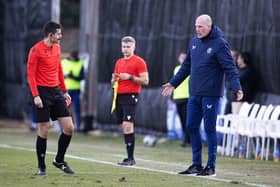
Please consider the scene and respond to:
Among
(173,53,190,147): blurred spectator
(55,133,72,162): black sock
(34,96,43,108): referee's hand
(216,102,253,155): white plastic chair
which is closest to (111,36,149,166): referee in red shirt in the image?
(55,133,72,162): black sock

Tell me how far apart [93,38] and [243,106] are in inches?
302

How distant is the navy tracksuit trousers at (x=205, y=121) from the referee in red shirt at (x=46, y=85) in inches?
63.0

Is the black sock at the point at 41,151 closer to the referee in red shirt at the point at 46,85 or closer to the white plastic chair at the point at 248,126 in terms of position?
the referee in red shirt at the point at 46,85

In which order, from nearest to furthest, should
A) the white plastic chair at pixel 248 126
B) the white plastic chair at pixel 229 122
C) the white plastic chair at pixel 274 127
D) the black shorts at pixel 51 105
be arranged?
the black shorts at pixel 51 105 → the white plastic chair at pixel 274 127 → the white plastic chair at pixel 248 126 → the white plastic chair at pixel 229 122

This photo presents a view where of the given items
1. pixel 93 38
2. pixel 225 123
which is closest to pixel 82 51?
pixel 93 38

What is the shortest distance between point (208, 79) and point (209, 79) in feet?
0.04

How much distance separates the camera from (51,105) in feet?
40.3

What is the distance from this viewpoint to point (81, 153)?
648 inches

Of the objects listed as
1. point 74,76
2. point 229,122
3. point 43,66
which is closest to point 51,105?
point 43,66

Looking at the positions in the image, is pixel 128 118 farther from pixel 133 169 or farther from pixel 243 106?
pixel 243 106

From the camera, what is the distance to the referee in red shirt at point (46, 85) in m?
12.1

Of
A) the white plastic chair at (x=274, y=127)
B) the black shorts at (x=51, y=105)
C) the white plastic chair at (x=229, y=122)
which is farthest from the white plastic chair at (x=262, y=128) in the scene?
the black shorts at (x=51, y=105)

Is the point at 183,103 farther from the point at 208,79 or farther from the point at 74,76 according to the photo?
the point at 208,79

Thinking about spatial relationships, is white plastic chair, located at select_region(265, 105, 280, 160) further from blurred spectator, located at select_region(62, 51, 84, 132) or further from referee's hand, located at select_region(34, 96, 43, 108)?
blurred spectator, located at select_region(62, 51, 84, 132)
